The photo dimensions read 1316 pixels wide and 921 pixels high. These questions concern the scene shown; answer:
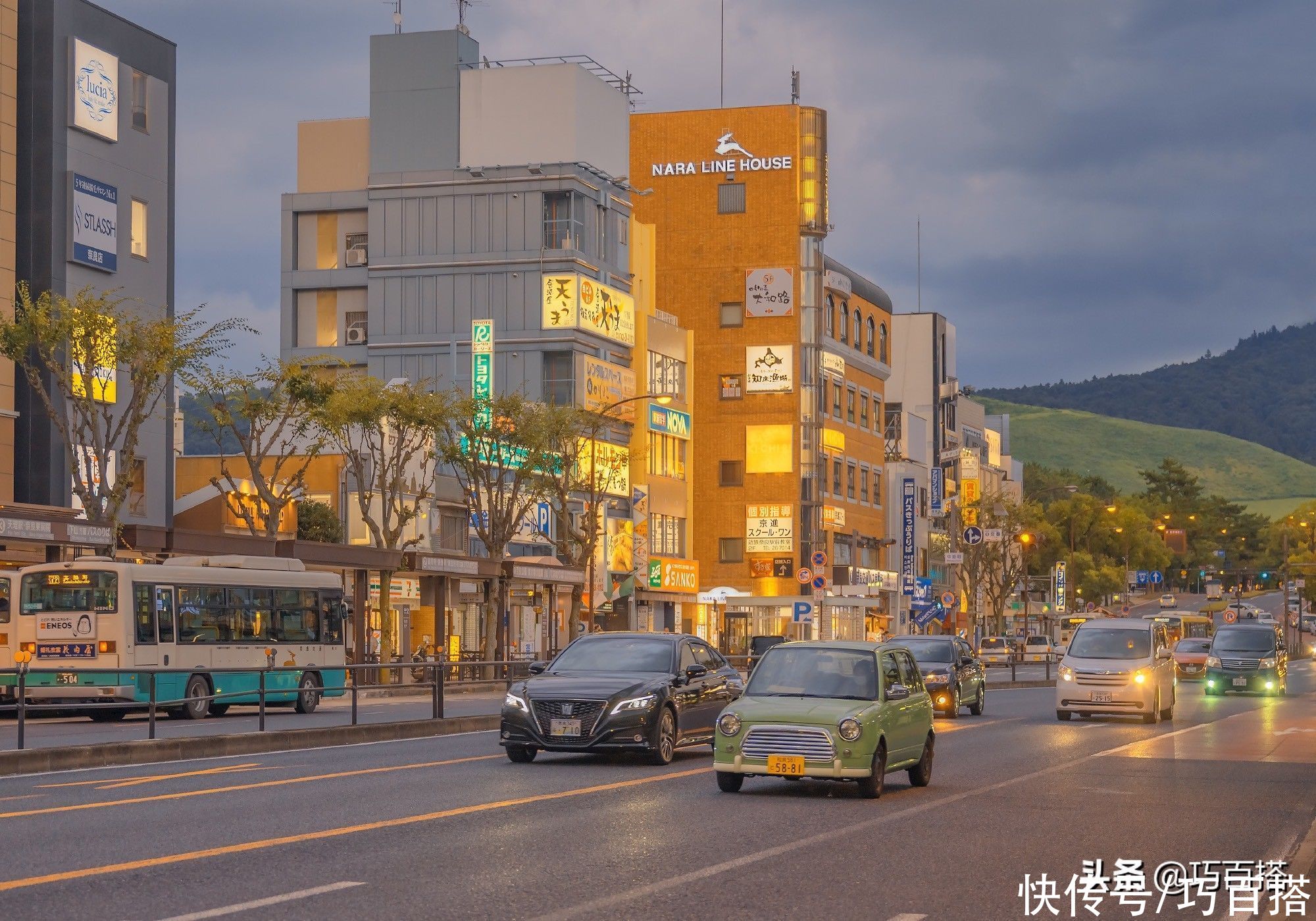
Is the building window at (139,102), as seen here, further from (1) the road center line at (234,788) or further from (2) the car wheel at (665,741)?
(2) the car wheel at (665,741)

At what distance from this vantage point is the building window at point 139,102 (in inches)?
2467

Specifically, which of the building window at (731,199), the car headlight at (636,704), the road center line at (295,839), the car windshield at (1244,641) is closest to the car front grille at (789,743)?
the road center line at (295,839)

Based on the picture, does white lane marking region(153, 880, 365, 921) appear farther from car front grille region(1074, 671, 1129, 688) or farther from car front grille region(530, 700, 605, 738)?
car front grille region(1074, 671, 1129, 688)

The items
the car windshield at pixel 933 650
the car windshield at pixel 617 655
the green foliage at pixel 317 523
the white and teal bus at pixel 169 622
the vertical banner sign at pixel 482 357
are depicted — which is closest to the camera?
the car windshield at pixel 617 655

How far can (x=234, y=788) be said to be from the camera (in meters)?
19.1

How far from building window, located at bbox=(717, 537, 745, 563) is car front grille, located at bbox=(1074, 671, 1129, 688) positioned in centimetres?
6252

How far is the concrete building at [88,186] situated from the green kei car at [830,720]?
133 feet

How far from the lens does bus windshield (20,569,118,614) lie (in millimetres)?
36594

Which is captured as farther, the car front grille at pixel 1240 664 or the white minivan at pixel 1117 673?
the car front grille at pixel 1240 664

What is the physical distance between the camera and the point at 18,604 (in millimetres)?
37469

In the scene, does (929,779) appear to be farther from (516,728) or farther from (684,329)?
(684,329)

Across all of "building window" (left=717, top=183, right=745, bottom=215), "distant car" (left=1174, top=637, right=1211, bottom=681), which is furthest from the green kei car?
"building window" (left=717, top=183, right=745, bottom=215)

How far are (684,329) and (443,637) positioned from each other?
33943 mm

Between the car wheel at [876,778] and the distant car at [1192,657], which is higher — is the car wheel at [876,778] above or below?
above
